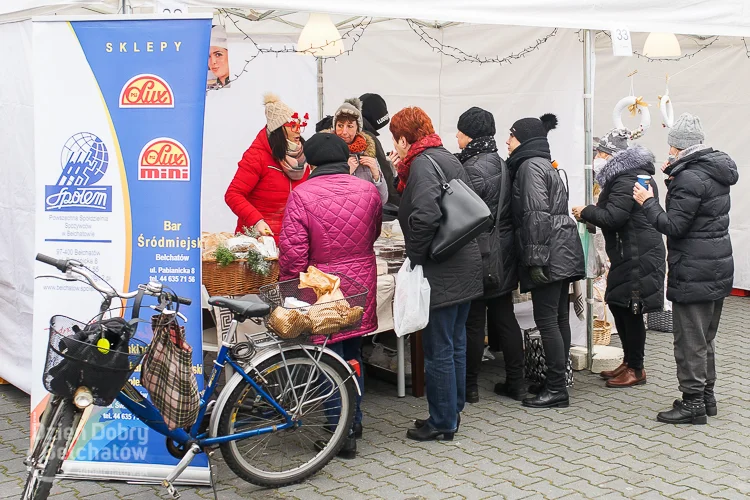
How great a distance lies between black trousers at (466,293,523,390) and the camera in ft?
18.7

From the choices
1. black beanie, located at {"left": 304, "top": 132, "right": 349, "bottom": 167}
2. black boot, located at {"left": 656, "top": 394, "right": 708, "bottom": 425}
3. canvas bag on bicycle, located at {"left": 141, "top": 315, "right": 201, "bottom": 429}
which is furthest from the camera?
black boot, located at {"left": 656, "top": 394, "right": 708, "bottom": 425}

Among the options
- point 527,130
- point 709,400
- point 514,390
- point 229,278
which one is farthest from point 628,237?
point 229,278

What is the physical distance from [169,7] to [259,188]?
1.87 meters

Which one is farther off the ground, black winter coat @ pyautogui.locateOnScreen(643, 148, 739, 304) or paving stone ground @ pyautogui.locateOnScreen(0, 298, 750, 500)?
black winter coat @ pyautogui.locateOnScreen(643, 148, 739, 304)

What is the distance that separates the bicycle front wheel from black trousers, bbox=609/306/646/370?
2258mm

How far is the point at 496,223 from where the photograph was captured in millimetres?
5449

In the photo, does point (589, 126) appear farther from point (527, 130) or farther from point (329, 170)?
point (329, 170)

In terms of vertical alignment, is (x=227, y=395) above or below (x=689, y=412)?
above

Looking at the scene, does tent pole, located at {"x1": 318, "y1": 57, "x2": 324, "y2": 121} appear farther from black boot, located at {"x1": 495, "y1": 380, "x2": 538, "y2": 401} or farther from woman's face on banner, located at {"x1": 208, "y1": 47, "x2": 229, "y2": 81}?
black boot, located at {"x1": 495, "y1": 380, "x2": 538, "y2": 401}

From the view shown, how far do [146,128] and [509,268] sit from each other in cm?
243

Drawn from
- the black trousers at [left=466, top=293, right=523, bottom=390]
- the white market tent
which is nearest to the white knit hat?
the white market tent

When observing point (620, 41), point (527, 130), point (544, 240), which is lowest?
point (544, 240)

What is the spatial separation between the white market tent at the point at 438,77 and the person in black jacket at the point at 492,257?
2.15 ft

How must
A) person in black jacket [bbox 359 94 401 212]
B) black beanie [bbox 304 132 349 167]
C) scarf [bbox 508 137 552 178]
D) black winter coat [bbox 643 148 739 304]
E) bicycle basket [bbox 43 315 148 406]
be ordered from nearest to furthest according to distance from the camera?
bicycle basket [bbox 43 315 148 406]
black beanie [bbox 304 132 349 167]
black winter coat [bbox 643 148 739 304]
scarf [bbox 508 137 552 178]
person in black jacket [bbox 359 94 401 212]
